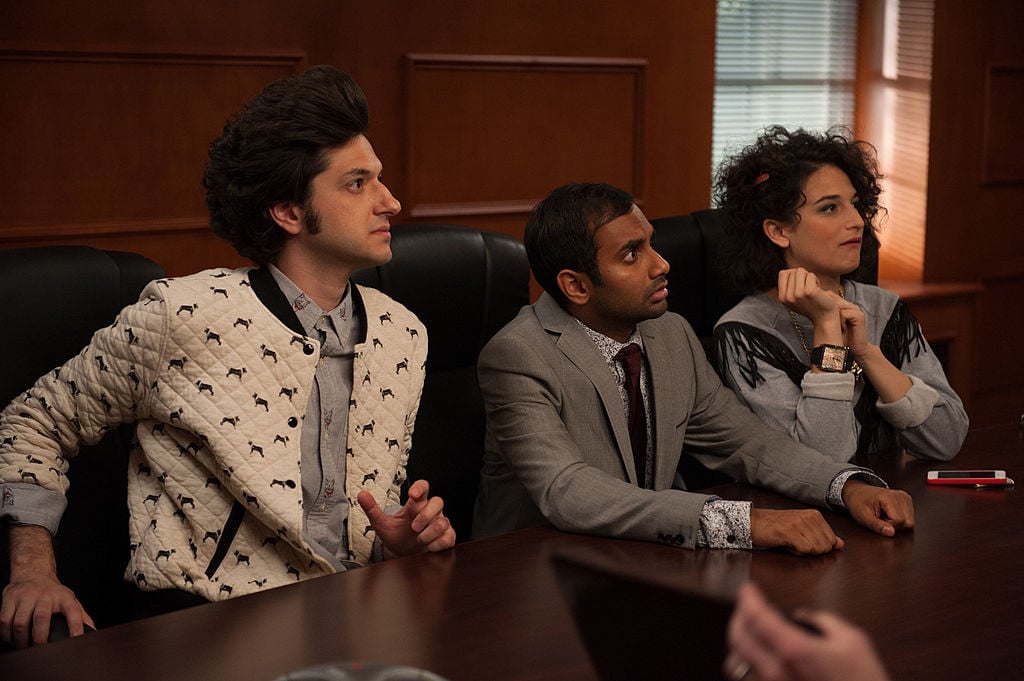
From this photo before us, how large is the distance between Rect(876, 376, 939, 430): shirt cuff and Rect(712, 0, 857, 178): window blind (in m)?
2.45

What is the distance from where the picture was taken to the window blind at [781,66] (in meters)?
4.63

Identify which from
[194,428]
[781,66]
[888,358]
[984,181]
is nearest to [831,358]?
[888,358]

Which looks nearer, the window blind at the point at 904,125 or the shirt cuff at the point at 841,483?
the shirt cuff at the point at 841,483

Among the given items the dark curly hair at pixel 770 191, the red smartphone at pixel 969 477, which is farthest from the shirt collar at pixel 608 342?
the red smartphone at pixel 969 477

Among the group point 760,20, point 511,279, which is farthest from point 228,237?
point 760,20

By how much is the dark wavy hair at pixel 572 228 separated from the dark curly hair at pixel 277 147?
43 centimetres

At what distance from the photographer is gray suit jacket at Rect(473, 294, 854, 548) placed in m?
1.67

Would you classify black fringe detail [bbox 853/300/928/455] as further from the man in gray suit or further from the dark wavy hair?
the dark wavy hair

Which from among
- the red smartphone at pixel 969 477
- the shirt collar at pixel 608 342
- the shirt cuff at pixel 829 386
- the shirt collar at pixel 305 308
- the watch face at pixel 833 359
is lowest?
the red smartphone at pixel 969 477

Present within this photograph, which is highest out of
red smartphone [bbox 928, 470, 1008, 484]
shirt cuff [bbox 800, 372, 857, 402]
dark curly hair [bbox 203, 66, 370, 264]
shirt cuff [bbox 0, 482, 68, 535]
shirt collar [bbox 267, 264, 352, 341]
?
dark curly hair [bbox 203, 66, 370, 264]

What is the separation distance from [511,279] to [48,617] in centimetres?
118

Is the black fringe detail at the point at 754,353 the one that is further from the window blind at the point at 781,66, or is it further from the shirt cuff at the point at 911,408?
the window blind at the point at 781,66

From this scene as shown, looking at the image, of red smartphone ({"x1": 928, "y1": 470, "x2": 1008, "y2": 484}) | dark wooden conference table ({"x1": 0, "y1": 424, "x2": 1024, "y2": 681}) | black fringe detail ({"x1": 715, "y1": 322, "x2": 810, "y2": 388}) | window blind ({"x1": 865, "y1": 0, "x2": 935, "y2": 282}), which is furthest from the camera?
window blind ({"x1": 865, "y1": 0, "x2": 935, "y2": 282})

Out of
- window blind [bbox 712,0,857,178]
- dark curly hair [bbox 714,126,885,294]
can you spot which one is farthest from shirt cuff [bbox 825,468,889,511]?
window blind [bbox 712,0,857,178]
